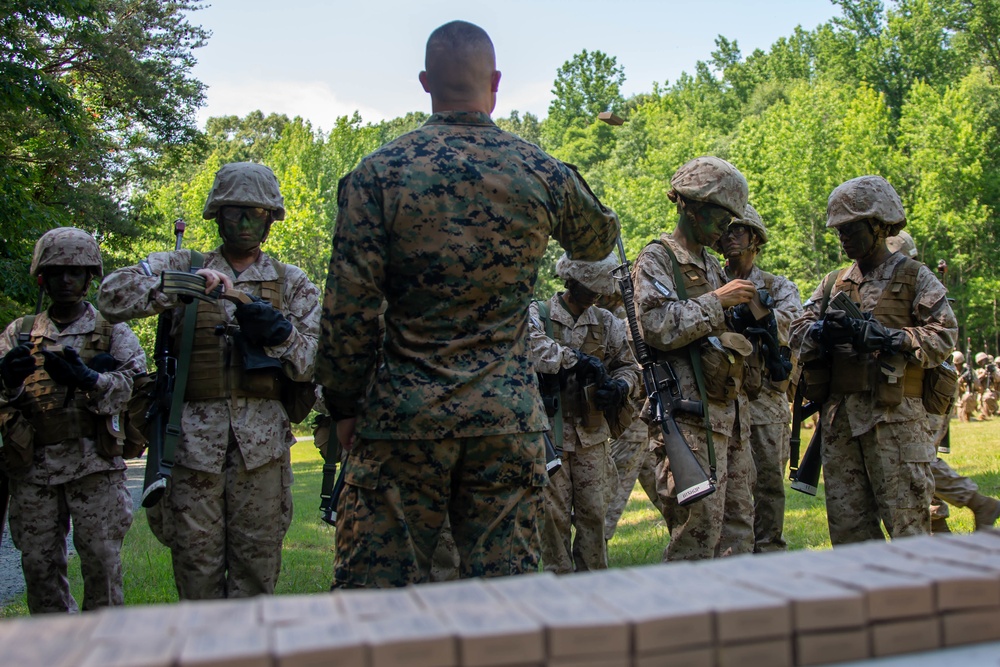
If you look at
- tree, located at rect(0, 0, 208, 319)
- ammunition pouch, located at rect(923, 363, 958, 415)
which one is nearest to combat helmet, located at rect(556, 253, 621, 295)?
ammunition pouch, located at rect(923, 363, 958, 415)

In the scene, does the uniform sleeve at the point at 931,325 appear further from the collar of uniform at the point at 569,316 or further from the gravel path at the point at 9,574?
the gravel path at the point at 9,574

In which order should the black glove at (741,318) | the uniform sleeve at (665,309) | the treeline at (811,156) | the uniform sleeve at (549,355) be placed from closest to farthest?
the uniform sleeve at (665,309)
the black glove at (741,318)
the uniform sleeve at (549,355)
the treeline at (811,156)

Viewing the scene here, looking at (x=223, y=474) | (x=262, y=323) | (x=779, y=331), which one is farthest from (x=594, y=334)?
(x=223, y=474)

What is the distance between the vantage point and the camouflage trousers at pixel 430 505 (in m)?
3.55

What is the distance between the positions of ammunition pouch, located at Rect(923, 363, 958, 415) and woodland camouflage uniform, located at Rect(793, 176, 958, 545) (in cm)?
6

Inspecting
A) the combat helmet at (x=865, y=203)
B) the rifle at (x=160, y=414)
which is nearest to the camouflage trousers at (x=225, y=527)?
the rifle at (x=160, y=414)

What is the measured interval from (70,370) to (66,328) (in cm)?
58

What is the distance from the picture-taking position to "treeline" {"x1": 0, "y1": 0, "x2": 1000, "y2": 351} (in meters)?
25.5

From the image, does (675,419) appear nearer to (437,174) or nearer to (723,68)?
(437,174)

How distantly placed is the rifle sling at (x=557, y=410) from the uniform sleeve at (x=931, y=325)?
226cm

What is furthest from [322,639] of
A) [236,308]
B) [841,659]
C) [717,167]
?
[717,167]

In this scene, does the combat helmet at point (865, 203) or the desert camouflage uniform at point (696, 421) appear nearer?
the desert camouflage uniform at point (696, 421)

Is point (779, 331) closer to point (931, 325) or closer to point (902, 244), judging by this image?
point (902, 244)

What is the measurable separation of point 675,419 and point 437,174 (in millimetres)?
2593
